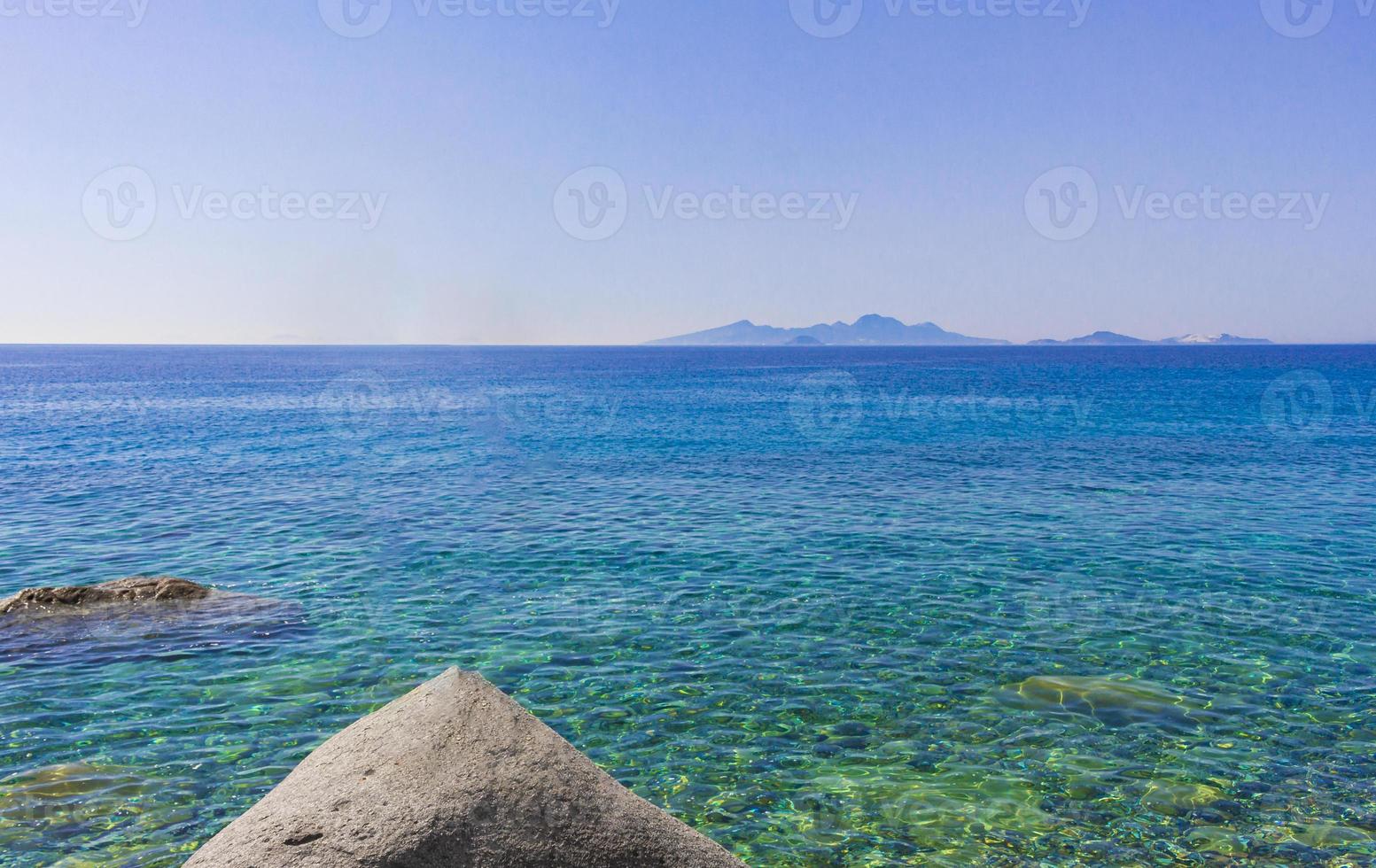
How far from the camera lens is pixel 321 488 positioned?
116 feet

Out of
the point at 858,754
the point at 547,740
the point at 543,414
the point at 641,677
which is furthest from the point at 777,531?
the point at 543,414

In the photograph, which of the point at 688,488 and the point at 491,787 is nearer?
the point at 491,787

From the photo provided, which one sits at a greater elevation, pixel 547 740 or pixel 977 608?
pixel 547 740

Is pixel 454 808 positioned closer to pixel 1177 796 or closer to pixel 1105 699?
pixel 1177 796

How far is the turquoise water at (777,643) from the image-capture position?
10.9 meters

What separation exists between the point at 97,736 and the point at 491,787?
34.7 feet

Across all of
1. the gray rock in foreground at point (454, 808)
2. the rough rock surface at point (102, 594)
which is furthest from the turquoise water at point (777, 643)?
the gray rock in foreground at point (454, 808)

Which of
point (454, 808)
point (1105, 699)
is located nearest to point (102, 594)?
point (454, 808)

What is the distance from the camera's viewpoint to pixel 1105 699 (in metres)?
14.2

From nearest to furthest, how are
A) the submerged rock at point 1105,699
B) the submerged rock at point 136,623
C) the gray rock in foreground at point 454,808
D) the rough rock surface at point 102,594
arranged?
the gray rock in foreground at point 454,808, the submerged rock at point 1105,699, the submerged rock at point 136,623, the rough rock surface at point 102,594

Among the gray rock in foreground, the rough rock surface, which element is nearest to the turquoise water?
the rough rock surface

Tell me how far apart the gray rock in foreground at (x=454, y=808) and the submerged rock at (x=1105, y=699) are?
943 cm

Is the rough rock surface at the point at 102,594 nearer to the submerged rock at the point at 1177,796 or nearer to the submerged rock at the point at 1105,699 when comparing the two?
the submerged rock at the point at 1105,699

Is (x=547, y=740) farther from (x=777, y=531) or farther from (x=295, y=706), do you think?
(x=777, y=531)
